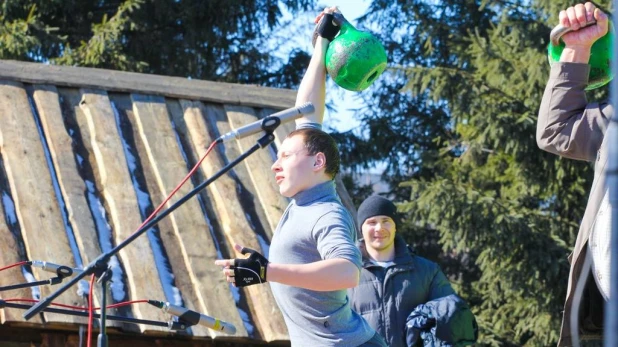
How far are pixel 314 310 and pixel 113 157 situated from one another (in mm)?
3407

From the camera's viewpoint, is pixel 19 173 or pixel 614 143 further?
pixel 19 173

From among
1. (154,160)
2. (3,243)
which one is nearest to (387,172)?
(154,160)

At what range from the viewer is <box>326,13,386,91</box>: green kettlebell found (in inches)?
178

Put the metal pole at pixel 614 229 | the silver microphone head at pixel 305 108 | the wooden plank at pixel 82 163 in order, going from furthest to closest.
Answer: the wooden plank at pixel 82 163 < the silver microphone head at pixel 305 108 < the metal pole at pixel 614 229

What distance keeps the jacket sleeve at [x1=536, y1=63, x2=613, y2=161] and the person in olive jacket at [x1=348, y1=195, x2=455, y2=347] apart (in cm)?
206

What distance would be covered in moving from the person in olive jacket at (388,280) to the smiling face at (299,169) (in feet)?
5.92

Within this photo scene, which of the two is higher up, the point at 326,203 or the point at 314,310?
the point at 326,203

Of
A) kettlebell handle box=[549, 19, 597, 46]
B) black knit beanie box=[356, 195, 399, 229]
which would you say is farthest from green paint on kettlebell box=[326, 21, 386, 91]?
black knit beanie box=[356, 195, 399, 229]

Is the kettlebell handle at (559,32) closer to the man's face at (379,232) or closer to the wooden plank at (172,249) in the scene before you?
the man's face at (379,232)

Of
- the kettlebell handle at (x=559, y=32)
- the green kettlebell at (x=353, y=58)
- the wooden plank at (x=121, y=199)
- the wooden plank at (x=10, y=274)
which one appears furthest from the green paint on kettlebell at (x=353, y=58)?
the wooden plank at (x=10, y=274)

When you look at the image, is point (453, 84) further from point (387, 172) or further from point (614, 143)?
point (614, 143)

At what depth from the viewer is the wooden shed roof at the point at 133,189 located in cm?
637

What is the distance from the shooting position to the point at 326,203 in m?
4.03

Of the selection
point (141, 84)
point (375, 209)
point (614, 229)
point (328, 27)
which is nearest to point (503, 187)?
point (141, 84)
